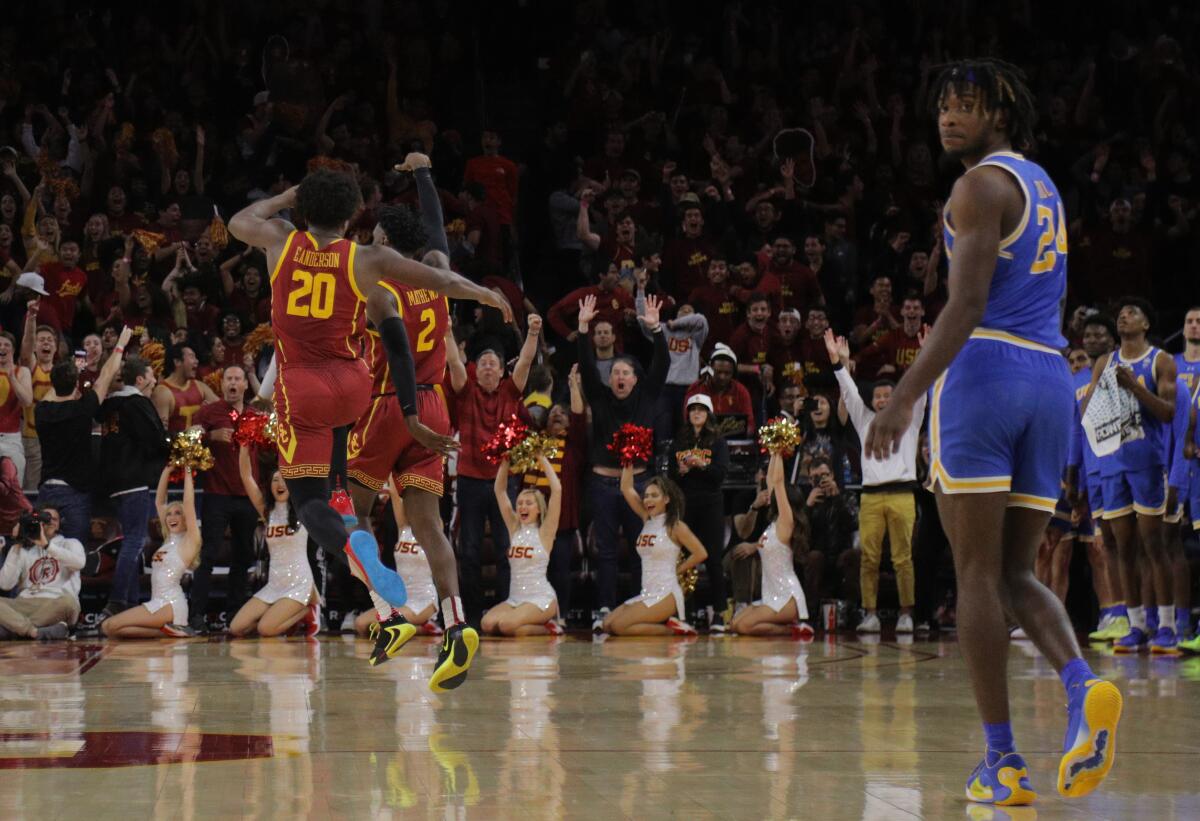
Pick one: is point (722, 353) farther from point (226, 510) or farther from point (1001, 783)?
point (1001, 783)

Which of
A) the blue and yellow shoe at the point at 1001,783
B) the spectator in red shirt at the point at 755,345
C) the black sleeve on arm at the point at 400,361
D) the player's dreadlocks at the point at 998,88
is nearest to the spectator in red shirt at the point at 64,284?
the spectator in red shirt at the point at 755,345

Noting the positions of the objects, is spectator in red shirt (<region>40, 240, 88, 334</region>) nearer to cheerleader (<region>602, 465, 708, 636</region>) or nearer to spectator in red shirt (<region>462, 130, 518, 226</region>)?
spectator in red shirt (<region>462, 130, 518, 226</region>)

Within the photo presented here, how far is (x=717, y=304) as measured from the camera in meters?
14.7

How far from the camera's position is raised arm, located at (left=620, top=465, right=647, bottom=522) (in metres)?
12.2

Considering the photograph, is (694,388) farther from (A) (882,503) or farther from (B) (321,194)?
(B) (321,194)

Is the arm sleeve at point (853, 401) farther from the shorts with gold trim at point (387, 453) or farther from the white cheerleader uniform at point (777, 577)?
the shorts with gold trim at point (387, 453)

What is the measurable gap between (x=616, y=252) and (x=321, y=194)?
877cm

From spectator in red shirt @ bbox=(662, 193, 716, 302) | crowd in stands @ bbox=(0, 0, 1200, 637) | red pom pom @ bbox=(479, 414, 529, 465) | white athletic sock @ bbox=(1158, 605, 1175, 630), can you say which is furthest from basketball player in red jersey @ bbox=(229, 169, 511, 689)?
spectator in red shirt @ bbox=(662, 193, 716, 302)

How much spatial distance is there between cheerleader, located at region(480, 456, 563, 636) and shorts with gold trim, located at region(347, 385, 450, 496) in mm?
4646

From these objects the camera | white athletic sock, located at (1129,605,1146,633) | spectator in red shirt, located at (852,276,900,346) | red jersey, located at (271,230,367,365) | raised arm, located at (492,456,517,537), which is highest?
spectator in red shirt, located at (852,276,900,346)

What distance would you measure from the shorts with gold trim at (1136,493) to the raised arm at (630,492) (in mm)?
3498

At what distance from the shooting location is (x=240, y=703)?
6801 mm

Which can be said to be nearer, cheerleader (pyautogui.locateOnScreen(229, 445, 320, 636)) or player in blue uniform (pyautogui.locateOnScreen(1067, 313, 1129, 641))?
player in blue uniform (pyautogui.locateOnScreen(1067, 313, 1129, 641))

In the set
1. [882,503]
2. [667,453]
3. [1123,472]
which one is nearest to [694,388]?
[667,453]
